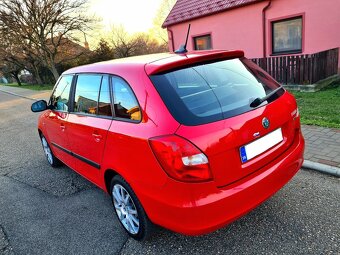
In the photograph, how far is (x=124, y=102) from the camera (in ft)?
8.27

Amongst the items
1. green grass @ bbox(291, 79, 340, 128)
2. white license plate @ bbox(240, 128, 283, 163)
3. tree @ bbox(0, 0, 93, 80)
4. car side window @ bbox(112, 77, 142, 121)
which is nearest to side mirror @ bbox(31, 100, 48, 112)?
car side window @ bbox(112, 77, 142, 121)

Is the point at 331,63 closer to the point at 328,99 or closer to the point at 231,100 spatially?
the point at 328,99

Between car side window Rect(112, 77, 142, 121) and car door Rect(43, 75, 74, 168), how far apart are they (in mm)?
1254

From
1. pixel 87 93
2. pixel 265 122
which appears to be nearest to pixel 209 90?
pixel 265 122

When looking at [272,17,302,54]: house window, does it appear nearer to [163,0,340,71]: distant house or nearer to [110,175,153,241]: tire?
[163,0,340,71]: distant house

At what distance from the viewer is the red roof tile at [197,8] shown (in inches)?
459

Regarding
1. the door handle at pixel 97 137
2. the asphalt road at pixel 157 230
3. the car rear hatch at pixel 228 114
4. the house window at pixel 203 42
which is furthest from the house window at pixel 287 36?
the door handle at pixel 97 137

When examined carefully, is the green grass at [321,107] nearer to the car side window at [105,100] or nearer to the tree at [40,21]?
the car side window at [105,100]

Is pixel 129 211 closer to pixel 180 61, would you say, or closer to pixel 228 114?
pixel 228 114

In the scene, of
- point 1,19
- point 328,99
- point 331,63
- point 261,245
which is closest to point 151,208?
point 261,245

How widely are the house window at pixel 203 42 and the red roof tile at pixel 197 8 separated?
3.52ft

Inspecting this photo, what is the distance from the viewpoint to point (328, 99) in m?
6.98

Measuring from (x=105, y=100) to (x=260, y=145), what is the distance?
152cm

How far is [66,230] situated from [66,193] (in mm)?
902
